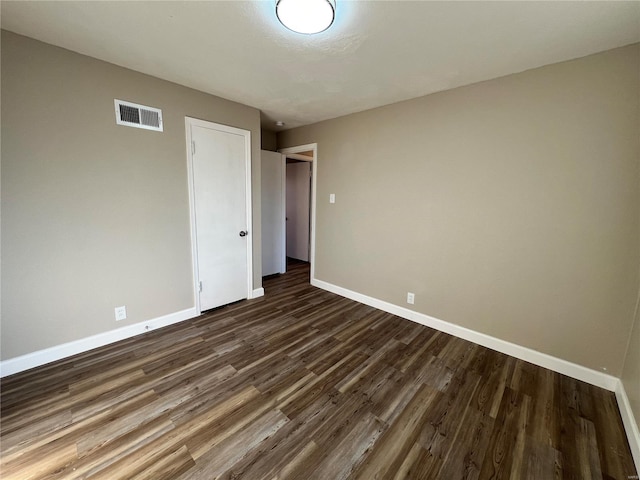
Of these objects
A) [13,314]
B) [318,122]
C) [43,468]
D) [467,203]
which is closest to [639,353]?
[467,203]

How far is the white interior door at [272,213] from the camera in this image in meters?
4.33

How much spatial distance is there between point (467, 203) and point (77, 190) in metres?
3.52

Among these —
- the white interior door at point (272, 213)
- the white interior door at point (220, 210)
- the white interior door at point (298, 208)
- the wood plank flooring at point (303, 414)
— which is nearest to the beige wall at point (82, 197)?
the white interior door at point (220, 210)

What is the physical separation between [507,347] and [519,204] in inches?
52.2

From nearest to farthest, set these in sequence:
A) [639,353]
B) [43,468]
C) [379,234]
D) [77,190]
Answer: [43,468] < [639,353] < [77,190] < [379,234]

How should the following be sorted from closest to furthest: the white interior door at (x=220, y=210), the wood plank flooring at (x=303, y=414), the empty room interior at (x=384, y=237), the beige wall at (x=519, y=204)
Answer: the wood plank flooring at (x=303, y=414) < the empty room interior at (x=384, y=237) < the beige wall at (x=519, y=204) < the white interior door at (x=220, y=210)

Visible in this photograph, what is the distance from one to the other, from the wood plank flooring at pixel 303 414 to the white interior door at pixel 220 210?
2.71ft

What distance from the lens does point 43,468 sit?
135cm

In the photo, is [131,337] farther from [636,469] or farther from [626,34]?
[626,34]

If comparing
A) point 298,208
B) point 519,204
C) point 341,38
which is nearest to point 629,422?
point 519,204

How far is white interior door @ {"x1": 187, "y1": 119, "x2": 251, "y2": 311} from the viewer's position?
292cm

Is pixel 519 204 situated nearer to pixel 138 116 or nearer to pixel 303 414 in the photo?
pixel 303 414

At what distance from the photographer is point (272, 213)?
452 centimetres

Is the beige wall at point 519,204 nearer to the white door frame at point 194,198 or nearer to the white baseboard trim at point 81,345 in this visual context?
the white door frame at point 194,198
